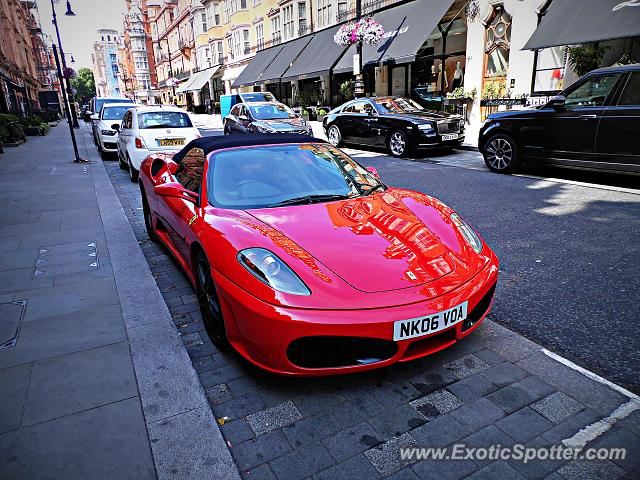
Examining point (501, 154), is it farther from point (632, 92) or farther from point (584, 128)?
point (632, 92)

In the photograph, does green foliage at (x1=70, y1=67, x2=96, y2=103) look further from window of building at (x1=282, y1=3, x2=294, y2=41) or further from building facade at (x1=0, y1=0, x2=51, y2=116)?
window of building at (x1=282, y1=3, x2=294, y2=41)

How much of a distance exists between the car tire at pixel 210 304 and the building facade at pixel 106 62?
15457cm

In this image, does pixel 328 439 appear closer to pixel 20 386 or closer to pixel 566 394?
pixel 566 394

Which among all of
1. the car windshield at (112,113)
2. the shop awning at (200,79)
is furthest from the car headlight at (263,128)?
the shop awning at (200,79)

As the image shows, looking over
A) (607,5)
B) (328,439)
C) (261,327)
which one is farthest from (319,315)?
(607,5)

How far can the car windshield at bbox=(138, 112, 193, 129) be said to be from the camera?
9781mm

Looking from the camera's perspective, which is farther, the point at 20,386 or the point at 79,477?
the point at 20,386

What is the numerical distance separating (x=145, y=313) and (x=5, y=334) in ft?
3.25

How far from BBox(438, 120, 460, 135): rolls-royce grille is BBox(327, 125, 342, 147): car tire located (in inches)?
147

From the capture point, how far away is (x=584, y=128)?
7.54m

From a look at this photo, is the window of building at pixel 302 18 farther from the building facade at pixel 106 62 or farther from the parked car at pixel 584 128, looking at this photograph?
the building facade at pixel 106 62

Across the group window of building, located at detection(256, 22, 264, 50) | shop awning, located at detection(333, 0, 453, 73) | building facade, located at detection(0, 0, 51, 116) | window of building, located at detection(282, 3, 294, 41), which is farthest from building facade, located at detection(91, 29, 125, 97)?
shop awning, located at detection(333, 0, 453, 73)

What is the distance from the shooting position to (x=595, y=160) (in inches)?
296

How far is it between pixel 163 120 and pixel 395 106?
6378 mm
